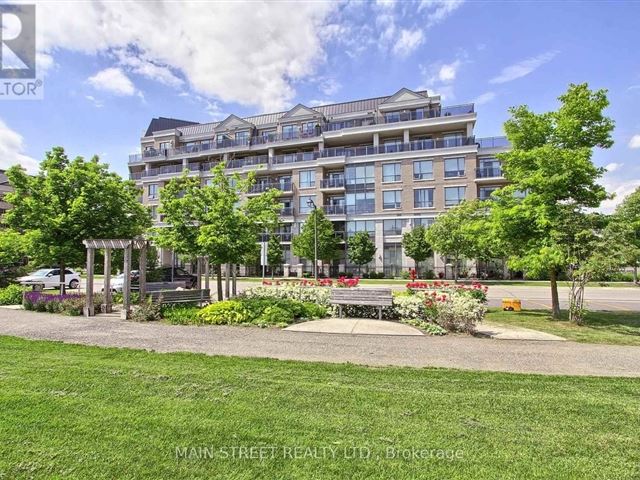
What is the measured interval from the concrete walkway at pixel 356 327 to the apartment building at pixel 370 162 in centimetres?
3057

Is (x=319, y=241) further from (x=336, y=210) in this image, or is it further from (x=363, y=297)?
(x=363, y=297)

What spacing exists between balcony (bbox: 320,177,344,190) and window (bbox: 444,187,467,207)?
1195 cm

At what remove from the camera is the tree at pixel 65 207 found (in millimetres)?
15172

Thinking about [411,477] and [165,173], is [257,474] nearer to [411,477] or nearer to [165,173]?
[411,477]

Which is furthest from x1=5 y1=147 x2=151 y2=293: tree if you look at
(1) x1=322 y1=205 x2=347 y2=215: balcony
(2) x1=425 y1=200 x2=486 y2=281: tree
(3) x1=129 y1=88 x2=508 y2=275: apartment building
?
(1) x1=322 y1=205 x2=347 y2=215: balcony

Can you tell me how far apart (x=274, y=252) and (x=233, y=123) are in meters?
21.8

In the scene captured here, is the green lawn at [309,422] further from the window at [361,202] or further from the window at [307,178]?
the window at [307,178]

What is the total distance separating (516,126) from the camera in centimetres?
1302

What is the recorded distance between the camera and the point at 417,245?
3741 centimetres

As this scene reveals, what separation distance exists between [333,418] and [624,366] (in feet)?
19.4

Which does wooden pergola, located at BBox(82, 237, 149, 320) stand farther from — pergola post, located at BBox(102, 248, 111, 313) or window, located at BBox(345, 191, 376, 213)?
window, located at BBox(345, 191, 376, 213)

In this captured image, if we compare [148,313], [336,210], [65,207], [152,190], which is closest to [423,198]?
[336,210]

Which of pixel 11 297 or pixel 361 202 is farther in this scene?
pixel 361 202

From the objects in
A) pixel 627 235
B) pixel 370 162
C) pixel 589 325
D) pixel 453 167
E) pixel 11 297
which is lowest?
pixel 589 325
